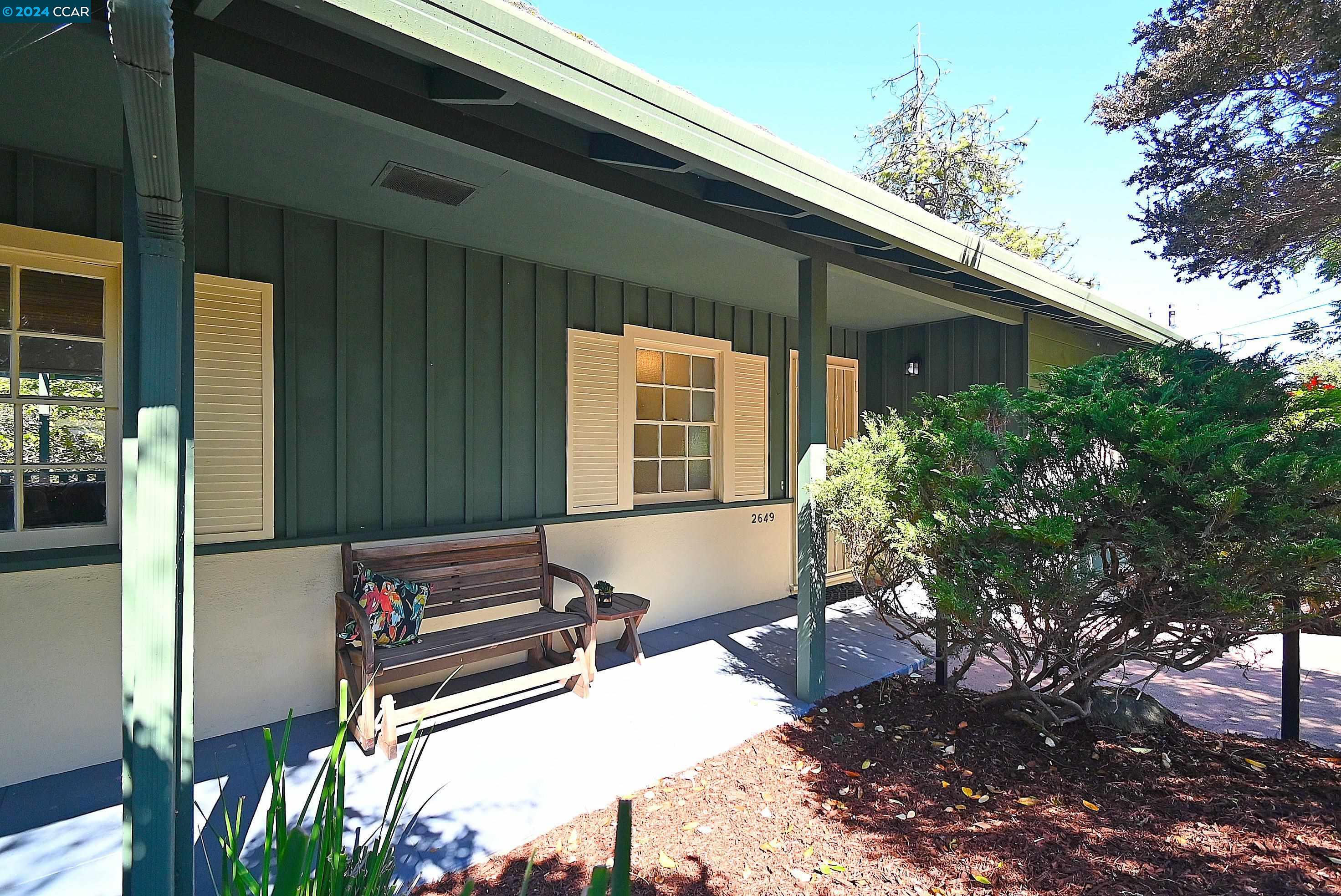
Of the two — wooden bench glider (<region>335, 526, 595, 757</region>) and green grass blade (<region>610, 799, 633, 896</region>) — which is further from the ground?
green grass blade (<region>610, 799, 633, 896</region>)

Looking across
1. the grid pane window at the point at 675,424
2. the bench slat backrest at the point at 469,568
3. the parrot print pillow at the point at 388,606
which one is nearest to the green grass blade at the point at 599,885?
the parrot print pillow at the point at 388,606

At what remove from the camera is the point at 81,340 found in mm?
2914

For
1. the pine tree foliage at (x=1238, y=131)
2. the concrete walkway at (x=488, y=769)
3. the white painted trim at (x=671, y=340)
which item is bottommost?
the concrete walkway at (x=488, y=769)

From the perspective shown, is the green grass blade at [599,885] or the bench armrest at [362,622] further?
the bench armrest at [362,622]

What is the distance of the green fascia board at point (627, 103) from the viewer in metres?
1.66

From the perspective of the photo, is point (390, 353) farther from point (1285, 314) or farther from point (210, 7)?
point (1285, 314)

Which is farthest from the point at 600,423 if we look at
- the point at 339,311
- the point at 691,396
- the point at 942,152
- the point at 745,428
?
the point at 942,152

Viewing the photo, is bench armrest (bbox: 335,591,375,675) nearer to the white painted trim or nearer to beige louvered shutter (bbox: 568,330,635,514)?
beige louvered shutter (bbox: 568,330,635,514)

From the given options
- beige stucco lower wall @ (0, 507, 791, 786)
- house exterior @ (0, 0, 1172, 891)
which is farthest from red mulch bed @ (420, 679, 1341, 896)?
beige stucco lower wall @ (0, 507, 791, 786)

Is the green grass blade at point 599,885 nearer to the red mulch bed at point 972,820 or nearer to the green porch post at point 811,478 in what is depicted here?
the red mulch bed at point 972,820

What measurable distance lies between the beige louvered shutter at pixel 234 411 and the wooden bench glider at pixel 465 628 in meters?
0.54

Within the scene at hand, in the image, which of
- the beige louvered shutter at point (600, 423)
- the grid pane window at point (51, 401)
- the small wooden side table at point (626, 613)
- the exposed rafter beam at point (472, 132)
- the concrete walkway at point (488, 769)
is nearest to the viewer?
the exposed rafter beam at point (472, 132)

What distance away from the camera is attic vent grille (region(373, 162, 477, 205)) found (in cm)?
282

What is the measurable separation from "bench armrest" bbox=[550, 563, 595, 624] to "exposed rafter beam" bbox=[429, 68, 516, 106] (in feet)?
8.14
